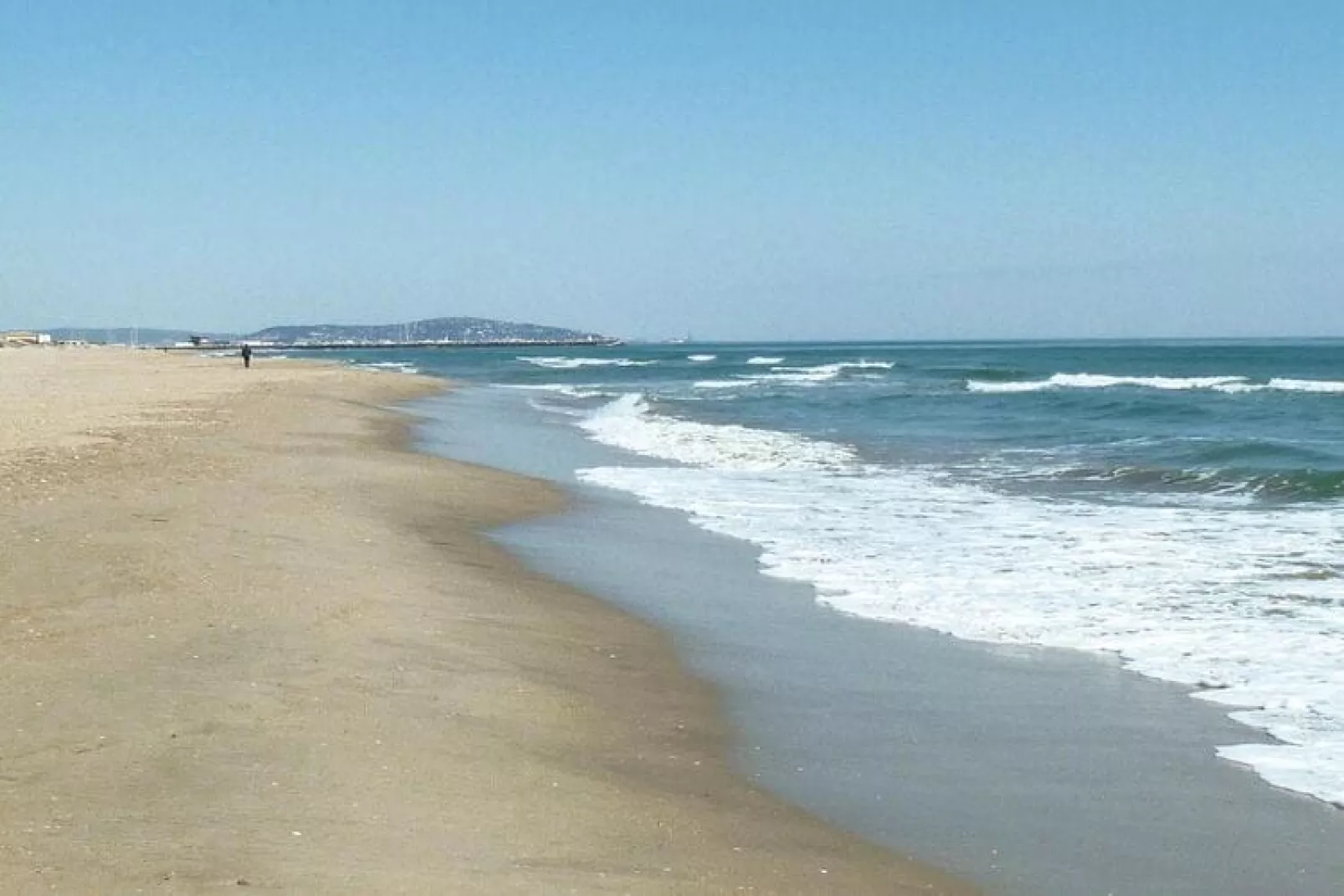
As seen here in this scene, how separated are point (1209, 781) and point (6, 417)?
2262 centimetres

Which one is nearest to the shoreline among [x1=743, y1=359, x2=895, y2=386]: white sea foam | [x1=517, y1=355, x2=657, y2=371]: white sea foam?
[x1=743, y1=359, x2=895, y2=386]: white sea foam

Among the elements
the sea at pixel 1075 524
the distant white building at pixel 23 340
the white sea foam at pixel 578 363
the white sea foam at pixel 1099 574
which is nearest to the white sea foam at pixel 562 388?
the sea at pixel 1075 524

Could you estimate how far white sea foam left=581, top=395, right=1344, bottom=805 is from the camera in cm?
800

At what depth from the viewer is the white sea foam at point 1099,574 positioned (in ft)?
26.2

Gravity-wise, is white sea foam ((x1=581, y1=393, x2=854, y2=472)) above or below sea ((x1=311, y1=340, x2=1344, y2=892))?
below

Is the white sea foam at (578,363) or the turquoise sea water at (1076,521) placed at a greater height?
the turquoise sea water at (1076,521)

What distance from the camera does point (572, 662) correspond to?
8.47 metres

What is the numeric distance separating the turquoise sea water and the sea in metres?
0.04

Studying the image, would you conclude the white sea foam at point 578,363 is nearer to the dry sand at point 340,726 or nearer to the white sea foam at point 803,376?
the white sea foam at point 803,376

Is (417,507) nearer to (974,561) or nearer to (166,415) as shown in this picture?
(974,561)

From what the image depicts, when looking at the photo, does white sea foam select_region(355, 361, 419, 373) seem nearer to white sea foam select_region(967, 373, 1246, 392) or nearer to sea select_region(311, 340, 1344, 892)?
white sea foam select_region(967, 373, 1246, 392)

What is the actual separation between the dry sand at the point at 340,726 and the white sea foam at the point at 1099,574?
2.50 meters

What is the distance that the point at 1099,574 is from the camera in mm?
11516

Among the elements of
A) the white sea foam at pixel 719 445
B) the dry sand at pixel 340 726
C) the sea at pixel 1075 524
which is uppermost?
the dry sand at pixel 340 726
